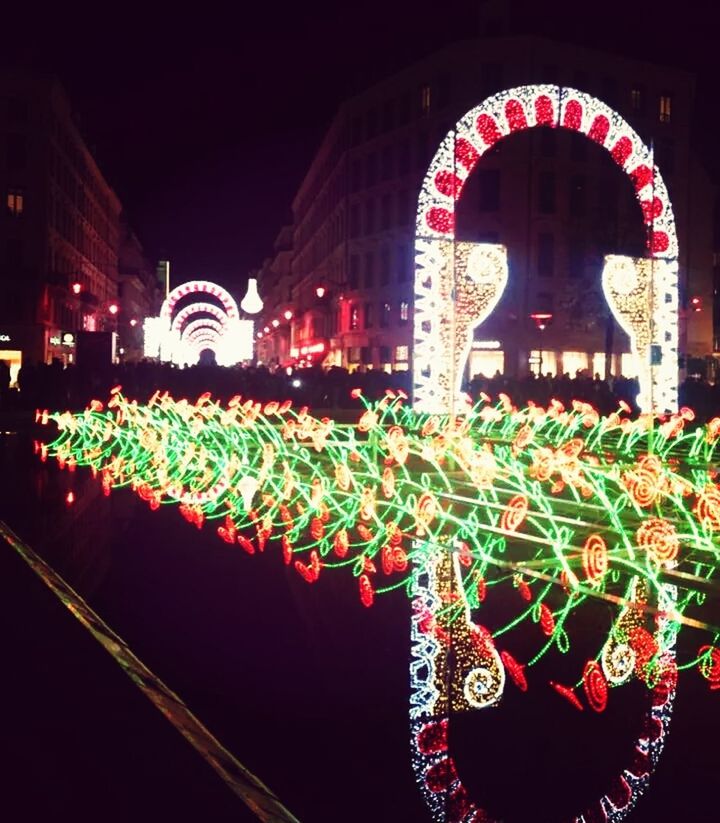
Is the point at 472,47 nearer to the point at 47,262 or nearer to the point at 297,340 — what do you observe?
the point at 47,262

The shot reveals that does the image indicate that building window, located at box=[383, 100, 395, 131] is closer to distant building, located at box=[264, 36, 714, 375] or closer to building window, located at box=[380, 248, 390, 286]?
distant building, located at box=[264, 36, 714, 375]

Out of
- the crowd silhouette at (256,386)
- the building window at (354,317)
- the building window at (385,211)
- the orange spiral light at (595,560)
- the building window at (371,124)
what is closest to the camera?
the orange spiral light at (595,560)

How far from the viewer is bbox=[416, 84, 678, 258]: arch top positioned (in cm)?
1784

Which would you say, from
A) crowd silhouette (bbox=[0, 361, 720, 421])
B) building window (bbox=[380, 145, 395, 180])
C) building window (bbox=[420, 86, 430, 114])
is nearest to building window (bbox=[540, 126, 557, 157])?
building window (bbox=[420, 86, 430, 114])

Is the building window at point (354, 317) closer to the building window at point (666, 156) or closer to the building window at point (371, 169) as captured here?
the building window at point (371, 169)

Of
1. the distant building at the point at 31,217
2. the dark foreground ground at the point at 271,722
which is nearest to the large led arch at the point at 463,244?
the dark foreground ground at the point at 271,722

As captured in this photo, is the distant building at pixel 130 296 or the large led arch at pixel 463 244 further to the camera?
the distant building at pixel 130 296

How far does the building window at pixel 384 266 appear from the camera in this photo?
6178cm

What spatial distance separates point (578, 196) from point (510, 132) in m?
38.6

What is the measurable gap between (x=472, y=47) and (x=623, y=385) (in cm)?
2585

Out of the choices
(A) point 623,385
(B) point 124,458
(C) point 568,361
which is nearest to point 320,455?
(B) point 124,458

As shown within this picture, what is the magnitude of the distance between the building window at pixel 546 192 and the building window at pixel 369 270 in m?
11.9

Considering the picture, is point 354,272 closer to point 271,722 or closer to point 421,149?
point 421,149

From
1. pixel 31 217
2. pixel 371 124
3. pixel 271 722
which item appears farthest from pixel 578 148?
pixel 271 722
